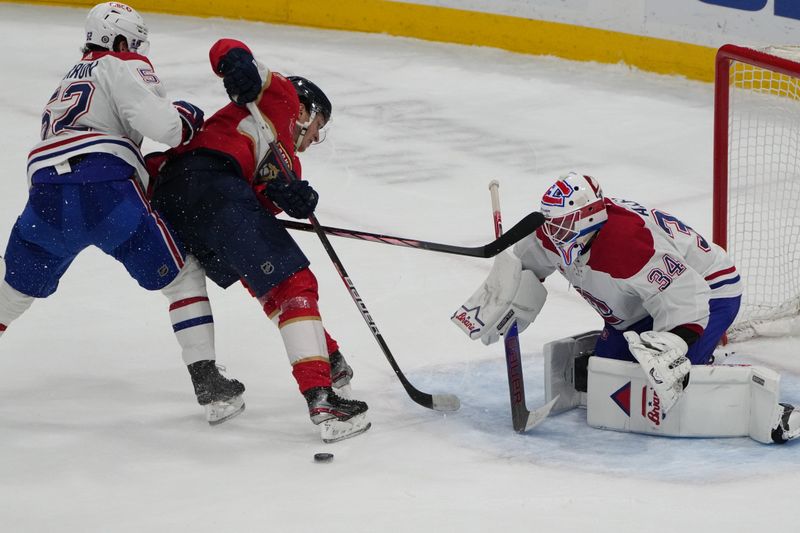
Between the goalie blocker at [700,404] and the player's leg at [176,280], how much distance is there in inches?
38.6

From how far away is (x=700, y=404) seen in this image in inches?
130

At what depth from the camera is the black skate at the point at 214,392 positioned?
3.43 meters

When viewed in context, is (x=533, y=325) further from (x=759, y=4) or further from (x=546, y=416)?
(x=759, y=4)

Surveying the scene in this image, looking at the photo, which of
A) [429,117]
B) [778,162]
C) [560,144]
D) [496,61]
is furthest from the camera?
[496,61]

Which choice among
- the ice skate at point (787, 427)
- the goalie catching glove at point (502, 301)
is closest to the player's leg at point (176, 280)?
the goalie catching glove at point (502, 301)

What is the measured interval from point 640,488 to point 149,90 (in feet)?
5.09

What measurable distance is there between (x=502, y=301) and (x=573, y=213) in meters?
0.36

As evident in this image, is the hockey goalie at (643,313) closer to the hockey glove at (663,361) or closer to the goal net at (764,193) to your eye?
the hockey glove at (663,361)

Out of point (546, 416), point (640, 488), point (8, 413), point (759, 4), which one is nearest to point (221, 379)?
point (8, 413)

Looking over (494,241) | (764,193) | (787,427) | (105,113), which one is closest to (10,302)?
(105,113)

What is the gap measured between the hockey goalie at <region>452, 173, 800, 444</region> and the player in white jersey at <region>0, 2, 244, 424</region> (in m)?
0.74

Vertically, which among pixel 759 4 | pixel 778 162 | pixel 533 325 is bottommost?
pixel 533 325

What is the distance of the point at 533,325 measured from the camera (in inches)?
168

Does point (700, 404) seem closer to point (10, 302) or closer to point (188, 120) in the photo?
point (188, 120)
